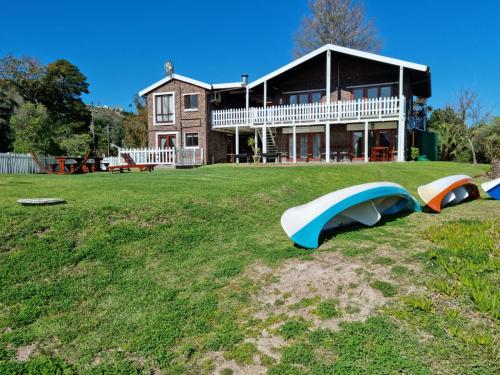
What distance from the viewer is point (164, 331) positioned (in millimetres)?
3648

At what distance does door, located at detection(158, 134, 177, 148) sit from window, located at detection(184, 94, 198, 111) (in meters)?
2.36

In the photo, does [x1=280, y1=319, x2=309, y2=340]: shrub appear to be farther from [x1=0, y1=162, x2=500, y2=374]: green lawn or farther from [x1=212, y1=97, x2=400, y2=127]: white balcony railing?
[x1=212, y1=97, x2=400, y2=127]: white balcony railing

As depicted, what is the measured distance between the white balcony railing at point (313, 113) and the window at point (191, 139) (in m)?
1.66

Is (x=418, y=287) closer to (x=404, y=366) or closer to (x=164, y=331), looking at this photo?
(x=404, y=366)

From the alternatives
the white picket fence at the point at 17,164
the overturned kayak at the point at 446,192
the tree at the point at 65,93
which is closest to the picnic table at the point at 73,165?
the white picket fence at the point at 17,164

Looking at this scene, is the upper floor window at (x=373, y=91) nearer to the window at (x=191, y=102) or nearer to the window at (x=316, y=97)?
the window at (x=316, y=97)

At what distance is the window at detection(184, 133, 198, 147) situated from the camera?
88.2 feet

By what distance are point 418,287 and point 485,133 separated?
98.5 feet

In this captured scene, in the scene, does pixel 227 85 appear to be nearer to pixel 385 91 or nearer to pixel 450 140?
pixel 385 91

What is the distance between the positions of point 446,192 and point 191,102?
21.6 m

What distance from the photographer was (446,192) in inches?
307

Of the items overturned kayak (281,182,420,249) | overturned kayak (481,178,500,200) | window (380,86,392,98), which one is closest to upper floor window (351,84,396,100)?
window (380,86,392,98)

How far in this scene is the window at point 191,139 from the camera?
88.2 feet

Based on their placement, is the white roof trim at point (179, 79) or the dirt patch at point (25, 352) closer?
the dirt patch at point (25, 352)
